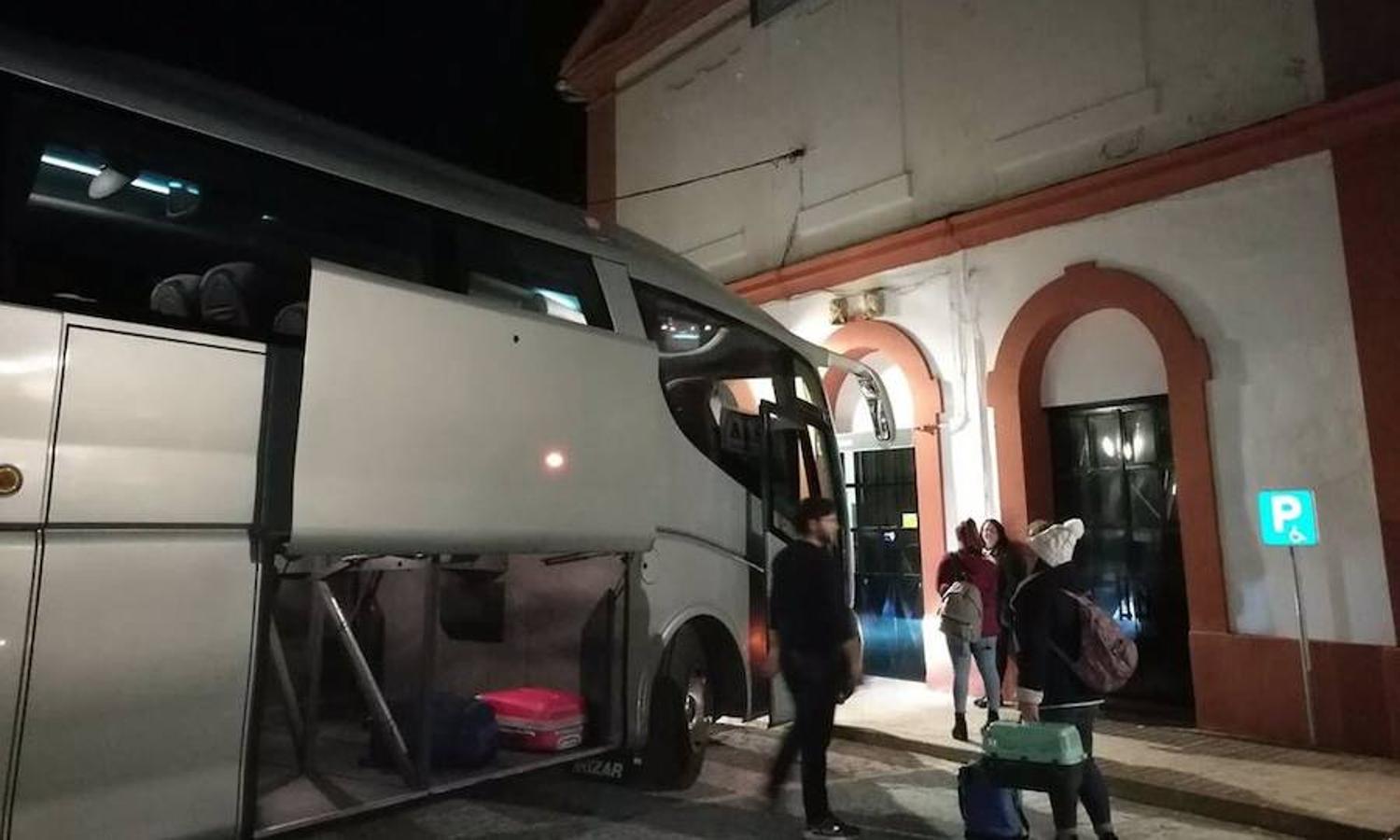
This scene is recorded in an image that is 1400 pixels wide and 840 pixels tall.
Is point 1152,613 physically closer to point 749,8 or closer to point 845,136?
point 845,136

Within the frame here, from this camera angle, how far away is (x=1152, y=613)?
8.28m

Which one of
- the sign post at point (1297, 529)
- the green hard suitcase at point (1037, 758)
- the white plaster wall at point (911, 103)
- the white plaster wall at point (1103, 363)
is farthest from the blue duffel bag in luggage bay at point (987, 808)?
the white plaster wall at point (911, 103)

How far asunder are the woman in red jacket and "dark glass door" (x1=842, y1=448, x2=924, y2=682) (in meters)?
2.06

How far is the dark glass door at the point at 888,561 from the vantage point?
33.0 ft

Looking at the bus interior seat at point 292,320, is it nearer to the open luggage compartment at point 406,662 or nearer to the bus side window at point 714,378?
the open luggage compartment at point 406,662

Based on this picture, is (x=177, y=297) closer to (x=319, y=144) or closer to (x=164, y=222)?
(x=164, y=222)

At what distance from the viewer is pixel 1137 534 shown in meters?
8.43

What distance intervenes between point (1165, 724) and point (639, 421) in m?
5.62

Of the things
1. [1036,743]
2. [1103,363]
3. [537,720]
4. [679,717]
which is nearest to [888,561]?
[1103,363]

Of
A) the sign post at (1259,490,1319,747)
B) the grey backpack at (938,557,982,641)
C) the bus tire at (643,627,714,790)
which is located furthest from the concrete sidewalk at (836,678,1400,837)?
the bus tire at (643,627,714,790)

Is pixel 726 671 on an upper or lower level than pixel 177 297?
lower

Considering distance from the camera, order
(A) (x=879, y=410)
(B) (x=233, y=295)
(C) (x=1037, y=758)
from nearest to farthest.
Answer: (B) (x=233, y=295) < (C) (x=1037, y=758) < (A) (x=879, y=410)

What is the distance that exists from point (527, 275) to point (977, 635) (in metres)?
4.69

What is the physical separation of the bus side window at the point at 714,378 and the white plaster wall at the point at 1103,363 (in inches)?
133
